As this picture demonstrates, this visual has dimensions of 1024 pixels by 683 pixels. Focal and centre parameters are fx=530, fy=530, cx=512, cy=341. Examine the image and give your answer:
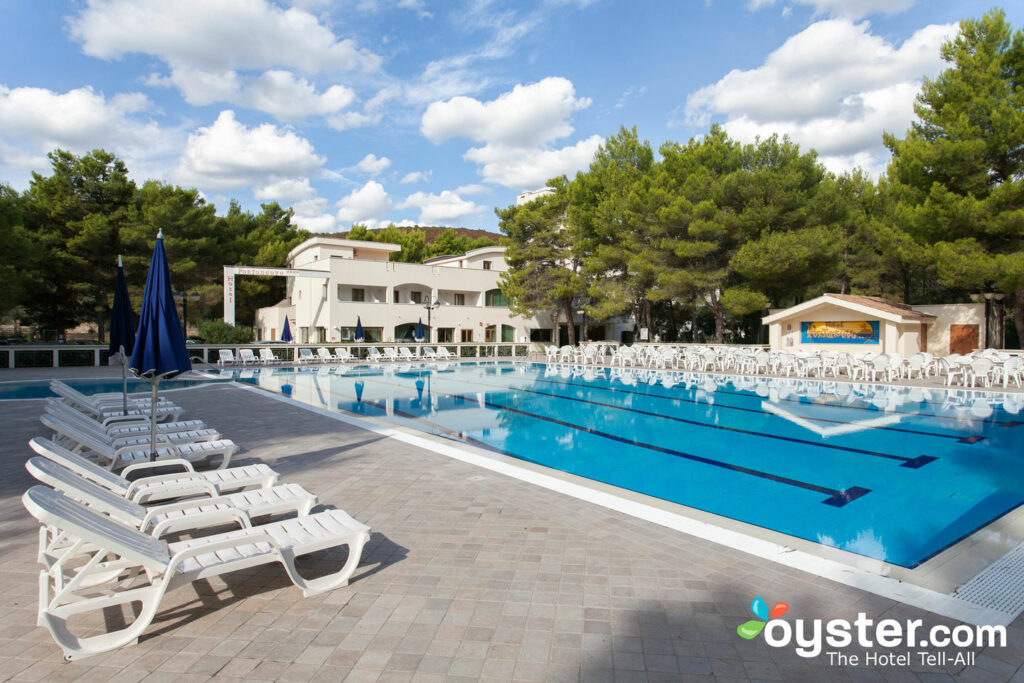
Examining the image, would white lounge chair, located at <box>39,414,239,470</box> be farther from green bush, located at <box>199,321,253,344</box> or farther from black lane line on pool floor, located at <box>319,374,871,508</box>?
green bush, located at <box>199,321,253,344</box>

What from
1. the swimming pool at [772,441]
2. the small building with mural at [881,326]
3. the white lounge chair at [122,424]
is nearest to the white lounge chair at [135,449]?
the white lounge chair at [122,424]

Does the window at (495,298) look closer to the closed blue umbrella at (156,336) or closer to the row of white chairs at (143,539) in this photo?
the closed blue umbrella at (156,336)

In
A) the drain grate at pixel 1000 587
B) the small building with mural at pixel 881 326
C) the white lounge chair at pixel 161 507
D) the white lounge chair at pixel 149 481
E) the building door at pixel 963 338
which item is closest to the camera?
the drain grate at pixel 1000 587

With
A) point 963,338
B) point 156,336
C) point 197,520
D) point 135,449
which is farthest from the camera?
point 963,338

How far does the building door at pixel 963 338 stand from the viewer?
21312mm

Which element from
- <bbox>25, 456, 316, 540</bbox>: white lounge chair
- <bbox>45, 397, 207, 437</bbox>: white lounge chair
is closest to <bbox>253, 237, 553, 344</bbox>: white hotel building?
<bbox>45, 397, 207, 437</bbox>: white lounge chair

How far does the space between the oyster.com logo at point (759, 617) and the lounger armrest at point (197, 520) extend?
3109 mm

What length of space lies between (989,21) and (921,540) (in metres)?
24.9

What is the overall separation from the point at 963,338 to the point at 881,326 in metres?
4.07

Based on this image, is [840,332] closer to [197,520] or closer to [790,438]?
[790,438]

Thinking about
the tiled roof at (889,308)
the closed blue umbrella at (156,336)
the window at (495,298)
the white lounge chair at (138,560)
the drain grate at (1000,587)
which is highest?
the window at (495,298)

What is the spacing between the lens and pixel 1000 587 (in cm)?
333

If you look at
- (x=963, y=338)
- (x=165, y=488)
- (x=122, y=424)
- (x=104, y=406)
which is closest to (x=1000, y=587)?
(x=165, y=488)

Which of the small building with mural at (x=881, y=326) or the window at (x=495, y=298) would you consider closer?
the small building with mural at (x=881, y=326)
